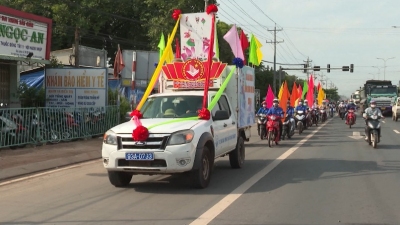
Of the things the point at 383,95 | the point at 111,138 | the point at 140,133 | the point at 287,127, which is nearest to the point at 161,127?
the point at 140,133

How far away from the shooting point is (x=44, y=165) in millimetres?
12547

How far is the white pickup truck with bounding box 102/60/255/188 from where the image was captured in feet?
27.8

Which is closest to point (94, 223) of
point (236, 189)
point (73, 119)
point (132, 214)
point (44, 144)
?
point (132, 214)

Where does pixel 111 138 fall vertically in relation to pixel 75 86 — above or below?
below

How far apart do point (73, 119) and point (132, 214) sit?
11479 millimetres

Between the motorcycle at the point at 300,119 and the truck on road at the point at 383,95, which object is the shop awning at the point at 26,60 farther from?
the truck on road at the point at 383,95

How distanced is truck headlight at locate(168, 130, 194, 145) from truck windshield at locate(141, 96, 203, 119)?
48.1 inches

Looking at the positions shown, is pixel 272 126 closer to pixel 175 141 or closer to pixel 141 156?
pixel 175 141

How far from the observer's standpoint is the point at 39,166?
40.6 feet

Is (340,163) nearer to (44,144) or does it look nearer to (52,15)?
(44,144)

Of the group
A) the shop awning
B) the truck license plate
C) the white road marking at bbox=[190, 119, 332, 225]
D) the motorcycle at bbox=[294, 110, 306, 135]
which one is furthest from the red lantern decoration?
the motorcycle at bbox=[294, 110, 306, 135]

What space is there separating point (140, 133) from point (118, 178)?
4.46 ft

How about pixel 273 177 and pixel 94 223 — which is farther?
pixel 273 177

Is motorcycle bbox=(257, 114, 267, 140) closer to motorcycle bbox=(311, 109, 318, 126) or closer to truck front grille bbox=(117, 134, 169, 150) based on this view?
truck front grille bbox=(117, 134, 169, 150)
